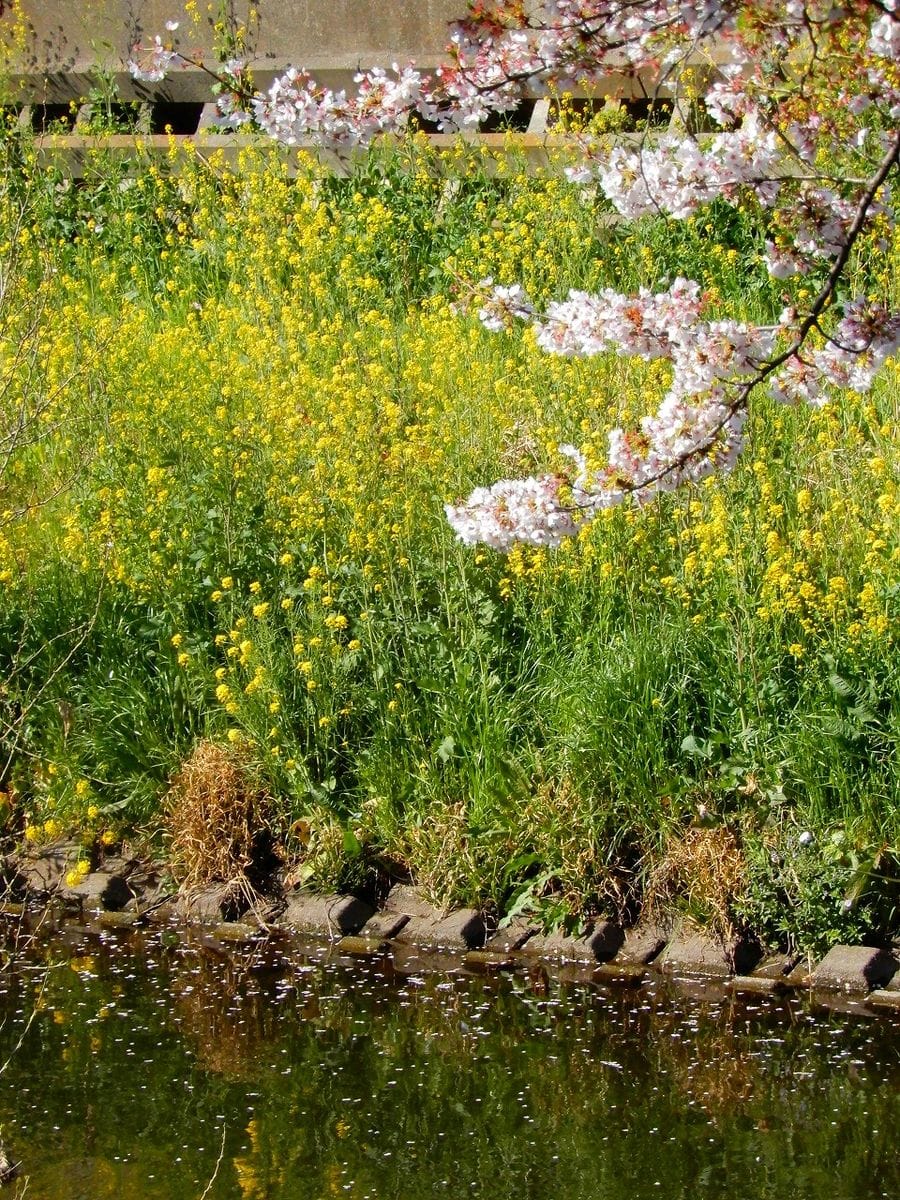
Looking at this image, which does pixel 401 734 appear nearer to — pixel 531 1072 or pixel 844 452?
pixel 531 1072

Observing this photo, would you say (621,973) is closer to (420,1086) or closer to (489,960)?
(489,960)

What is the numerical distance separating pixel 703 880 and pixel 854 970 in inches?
24.1

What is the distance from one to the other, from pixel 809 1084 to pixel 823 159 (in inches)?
220

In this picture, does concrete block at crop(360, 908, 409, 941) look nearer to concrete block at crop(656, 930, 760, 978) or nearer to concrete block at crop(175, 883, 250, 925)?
concrete block at crop(175, 883, 250, 925)

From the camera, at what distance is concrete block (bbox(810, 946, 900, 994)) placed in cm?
577

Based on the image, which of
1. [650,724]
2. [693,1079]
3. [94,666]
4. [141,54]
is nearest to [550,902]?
[650,724]

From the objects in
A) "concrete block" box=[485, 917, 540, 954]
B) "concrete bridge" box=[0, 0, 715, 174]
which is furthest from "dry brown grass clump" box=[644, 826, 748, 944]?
"concrete bridge" box=[0, 0, 715, 174]

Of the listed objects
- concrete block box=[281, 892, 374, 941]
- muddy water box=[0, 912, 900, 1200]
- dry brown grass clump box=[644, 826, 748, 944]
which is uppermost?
dry brown grass clump box=[644, 826, 748, 944]

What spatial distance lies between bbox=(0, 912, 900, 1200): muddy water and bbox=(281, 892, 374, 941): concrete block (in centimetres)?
14

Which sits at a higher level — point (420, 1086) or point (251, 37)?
point (251, 37)

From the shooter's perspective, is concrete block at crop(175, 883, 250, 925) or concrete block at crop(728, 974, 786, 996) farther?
concrete block at crop(175, 883, 250, 925)

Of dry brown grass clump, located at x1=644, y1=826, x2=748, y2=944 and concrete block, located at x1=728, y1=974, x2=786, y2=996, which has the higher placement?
dry brown grass clump, located at x1=644, y1=826, x2=748, y2=944

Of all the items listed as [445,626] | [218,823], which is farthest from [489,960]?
[445,626]

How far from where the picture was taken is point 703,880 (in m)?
6.10
